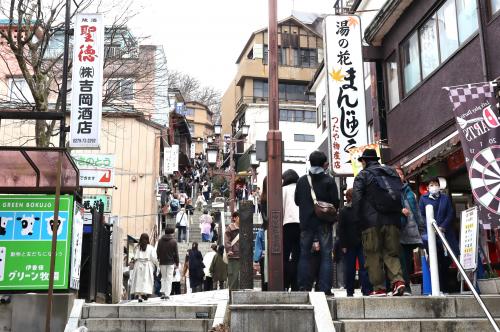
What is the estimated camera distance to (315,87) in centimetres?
2883

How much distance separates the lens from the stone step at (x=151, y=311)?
854cm

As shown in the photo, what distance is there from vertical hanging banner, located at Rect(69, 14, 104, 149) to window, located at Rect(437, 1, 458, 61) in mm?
8604

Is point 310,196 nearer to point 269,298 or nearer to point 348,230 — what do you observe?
point 348,230

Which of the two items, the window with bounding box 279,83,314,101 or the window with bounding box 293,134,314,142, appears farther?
the window with bounding box 279,83,314,101

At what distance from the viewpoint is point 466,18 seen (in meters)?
12.5

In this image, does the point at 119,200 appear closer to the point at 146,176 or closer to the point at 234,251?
the point at 146,176

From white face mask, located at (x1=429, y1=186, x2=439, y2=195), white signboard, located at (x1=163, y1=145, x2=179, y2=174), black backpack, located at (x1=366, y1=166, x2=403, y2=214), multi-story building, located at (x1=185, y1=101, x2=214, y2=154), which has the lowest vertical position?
black backpack, located at (x1=366, y1=166, x2=403, y2=214)

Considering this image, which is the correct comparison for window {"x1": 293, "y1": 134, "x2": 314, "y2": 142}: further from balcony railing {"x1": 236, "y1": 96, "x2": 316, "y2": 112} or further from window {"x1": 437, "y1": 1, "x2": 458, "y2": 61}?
window {"x1": 437, "y1": 1, "x2": 458, "y2": 61}

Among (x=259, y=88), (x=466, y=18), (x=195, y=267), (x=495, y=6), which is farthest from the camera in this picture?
(x=259, y=88)

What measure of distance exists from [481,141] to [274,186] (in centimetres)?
336

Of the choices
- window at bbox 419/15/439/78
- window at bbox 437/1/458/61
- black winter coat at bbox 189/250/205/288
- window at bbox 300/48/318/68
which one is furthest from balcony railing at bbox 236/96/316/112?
window at bbox 437/1/458/61

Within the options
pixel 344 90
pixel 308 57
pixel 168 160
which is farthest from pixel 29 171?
pixel 308 57

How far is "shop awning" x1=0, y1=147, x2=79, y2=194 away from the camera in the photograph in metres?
10.3

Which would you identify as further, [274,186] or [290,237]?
[290,237]
